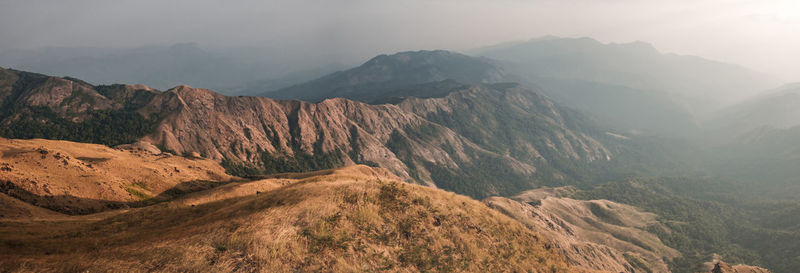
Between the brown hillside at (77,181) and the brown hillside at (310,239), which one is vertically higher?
the brown hillside at (310,239)

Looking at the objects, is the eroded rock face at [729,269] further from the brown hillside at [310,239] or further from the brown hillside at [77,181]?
the brown hillside at [77,181]

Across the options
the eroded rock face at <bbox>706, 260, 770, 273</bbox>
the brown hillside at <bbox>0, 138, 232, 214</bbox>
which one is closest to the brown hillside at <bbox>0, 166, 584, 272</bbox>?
the brown hillside at <bbox>0, 138, 232, 214</bbox>

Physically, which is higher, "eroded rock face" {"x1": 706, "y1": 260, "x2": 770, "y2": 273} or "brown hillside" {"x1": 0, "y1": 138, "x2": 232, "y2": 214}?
"brown hillside" {"x1": 0, "y1": 138, "x2": 232, "y2": 214}

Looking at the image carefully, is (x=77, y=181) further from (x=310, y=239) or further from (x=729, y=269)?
(x=729, y=269)

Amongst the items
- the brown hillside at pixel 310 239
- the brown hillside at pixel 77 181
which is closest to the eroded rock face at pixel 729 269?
the brown hillside at pixel 310 239

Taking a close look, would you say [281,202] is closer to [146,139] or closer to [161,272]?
[161,272]

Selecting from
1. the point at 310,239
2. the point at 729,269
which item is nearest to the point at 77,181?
the point at 310,239

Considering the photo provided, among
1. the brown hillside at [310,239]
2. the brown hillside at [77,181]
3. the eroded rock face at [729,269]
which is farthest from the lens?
the eroded rock face at [729,269]

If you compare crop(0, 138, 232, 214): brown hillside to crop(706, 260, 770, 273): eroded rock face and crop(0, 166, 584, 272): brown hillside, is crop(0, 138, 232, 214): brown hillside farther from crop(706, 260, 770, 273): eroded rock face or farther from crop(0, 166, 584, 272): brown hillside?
crop(706, 260, 770, 273): eroded rock face
